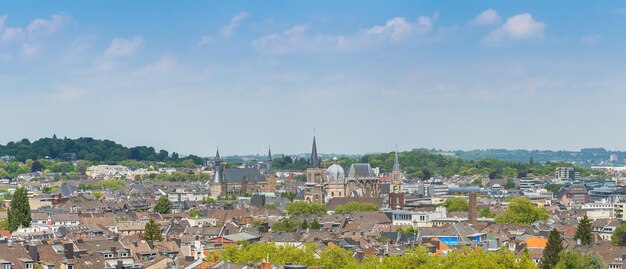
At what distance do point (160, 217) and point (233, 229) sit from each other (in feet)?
81.6

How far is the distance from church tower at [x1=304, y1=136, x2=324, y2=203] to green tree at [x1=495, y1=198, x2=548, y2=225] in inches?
1769

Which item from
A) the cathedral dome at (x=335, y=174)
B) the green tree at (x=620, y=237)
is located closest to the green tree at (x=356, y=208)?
the cathedral dome at (x=335, y=174)

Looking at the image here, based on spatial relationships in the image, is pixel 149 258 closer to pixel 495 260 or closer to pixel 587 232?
pixel 495 260

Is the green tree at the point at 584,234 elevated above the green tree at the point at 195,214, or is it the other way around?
the green tree at the point at 195,214

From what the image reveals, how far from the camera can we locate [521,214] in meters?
126

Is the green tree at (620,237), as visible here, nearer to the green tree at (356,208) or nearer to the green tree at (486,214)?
the green tree at (486,214)

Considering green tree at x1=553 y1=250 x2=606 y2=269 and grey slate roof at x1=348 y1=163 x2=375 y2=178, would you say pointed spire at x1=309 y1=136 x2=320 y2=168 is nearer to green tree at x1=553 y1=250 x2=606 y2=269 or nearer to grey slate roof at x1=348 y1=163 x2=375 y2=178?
grey slate roof at x1=348 y1=163 x2=375 y2=178

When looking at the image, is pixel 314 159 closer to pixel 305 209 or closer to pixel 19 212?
pixel 305 209

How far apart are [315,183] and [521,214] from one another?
5730 centimetres

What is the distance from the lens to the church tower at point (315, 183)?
17138cm

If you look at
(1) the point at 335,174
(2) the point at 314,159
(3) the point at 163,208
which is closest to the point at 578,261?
(3) the point at 163,208

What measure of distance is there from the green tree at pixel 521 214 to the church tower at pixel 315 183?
44.9 m

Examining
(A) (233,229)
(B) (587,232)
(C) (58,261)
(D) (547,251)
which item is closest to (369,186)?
(A) (233,229)

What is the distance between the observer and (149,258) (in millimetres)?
71812
